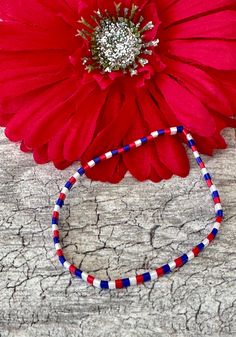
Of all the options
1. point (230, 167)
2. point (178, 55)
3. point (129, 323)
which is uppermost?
point (178, 55)

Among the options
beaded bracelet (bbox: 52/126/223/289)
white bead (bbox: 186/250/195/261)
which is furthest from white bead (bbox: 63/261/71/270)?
white bead (bbox: 186/250/195/261)

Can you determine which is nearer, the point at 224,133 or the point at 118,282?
the point at 118,282

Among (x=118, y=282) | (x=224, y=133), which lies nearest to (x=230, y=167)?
(x=224, y=133)

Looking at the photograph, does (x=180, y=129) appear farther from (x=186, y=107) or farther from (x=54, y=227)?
(x=54, y=227)

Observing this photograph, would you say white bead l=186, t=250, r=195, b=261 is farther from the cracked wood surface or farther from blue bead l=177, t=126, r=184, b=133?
blue bead l=177, t=126, r=184, b=133

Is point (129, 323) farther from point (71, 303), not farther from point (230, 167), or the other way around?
point (230, 167)

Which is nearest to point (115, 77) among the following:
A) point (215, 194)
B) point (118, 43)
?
point (118, 43)


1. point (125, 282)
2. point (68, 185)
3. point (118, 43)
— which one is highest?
point (118, 43)
